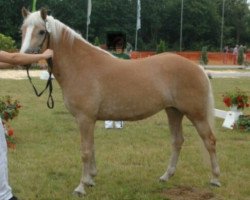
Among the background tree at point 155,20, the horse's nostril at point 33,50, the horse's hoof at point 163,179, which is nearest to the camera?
the horse's nostril at point 33,50

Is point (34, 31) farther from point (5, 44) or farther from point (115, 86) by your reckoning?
point (5, 44)

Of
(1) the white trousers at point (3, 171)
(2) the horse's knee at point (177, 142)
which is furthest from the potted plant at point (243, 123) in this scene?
(1) the white trousers at point (3, 171)

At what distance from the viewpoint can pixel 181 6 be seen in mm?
66438

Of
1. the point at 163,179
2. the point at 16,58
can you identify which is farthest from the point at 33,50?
the point at 163,179

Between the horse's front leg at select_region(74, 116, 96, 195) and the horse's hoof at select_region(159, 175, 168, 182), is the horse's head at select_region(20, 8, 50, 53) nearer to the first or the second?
the horse's front leg at select_region(74, 116, 96, 195)

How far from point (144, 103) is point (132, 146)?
2519mm

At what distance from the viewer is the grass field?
230 inches

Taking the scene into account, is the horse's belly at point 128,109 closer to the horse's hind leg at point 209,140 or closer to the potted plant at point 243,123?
the horse's hind leg at point 209,140

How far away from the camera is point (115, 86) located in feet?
19.0

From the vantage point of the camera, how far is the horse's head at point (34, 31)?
5234mm

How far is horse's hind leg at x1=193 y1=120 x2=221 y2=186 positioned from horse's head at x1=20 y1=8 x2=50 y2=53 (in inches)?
91.7

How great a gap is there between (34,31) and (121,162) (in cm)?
→ 280

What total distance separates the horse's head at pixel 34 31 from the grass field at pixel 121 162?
73.2 inches

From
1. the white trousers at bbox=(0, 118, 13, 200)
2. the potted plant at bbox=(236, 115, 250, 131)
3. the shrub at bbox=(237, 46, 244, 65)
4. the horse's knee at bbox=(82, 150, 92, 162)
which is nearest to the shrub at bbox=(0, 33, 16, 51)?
the shrub at bbox=(237, 46, 244, 65)
